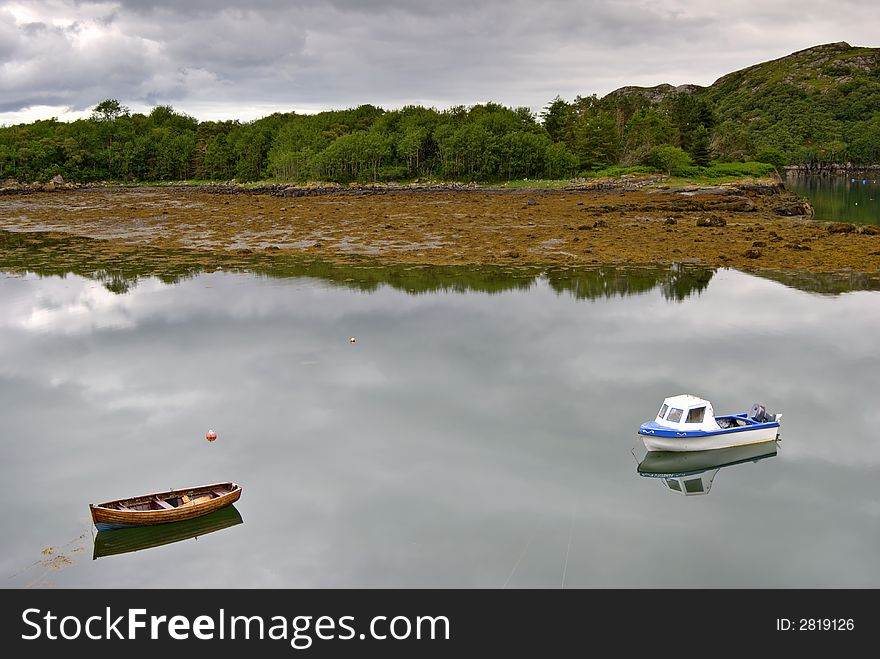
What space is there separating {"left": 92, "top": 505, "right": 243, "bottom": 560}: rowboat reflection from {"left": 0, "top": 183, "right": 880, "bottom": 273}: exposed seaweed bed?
36751mm

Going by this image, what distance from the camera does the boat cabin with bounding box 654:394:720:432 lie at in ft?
69.2

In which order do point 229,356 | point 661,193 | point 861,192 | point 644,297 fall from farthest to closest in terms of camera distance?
point 861,192
point 661,193
point 644,297
point 229,356

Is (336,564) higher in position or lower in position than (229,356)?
lower

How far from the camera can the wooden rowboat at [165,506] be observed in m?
16.8

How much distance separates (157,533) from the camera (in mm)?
17469

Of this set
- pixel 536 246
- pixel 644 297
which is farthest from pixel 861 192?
pixel 644 297

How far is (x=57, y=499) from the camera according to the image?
19.0m

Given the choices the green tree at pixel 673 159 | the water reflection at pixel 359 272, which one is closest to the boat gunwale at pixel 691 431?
the water reflection at pixel 359 272

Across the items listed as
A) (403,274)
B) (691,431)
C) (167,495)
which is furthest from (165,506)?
(403,274)

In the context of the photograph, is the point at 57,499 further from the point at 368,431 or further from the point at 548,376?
the point at 548,376

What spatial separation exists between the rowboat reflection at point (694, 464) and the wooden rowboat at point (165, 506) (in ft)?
36.7

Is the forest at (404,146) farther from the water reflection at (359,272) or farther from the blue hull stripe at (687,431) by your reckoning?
the blue hull stripe at (687,431)
